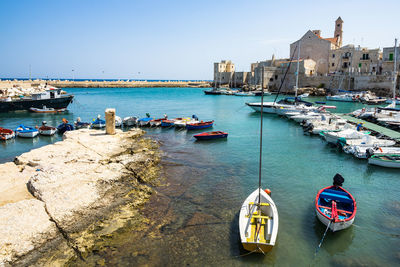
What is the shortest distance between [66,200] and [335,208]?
10.2 m

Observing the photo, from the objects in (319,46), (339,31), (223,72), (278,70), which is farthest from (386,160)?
(223,72)

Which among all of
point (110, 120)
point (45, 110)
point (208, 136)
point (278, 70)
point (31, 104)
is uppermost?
point (278, 70)

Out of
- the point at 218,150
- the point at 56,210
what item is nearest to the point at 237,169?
the point at 218,150

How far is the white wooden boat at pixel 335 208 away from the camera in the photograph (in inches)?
349

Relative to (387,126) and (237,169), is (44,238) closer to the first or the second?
(237,169)

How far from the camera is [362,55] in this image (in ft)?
205

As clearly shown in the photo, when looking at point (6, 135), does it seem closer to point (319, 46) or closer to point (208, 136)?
point (208, 136)

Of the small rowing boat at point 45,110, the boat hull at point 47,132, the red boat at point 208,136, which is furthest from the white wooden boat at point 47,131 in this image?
the small rowing boat at point 45,110

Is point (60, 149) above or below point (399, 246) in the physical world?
above

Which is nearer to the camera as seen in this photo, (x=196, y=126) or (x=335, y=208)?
(x=335, y=208)

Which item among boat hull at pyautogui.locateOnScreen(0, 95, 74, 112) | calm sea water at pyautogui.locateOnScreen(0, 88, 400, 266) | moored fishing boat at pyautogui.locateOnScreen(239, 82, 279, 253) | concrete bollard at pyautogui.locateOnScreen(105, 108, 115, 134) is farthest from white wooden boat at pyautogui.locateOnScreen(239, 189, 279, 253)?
boat hull at pyautogui.locateOnScreen(0, 95, 74, 112)

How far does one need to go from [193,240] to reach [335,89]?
68446 millimetres

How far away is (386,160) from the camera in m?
15.7

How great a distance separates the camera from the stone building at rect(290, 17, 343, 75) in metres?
68.4
